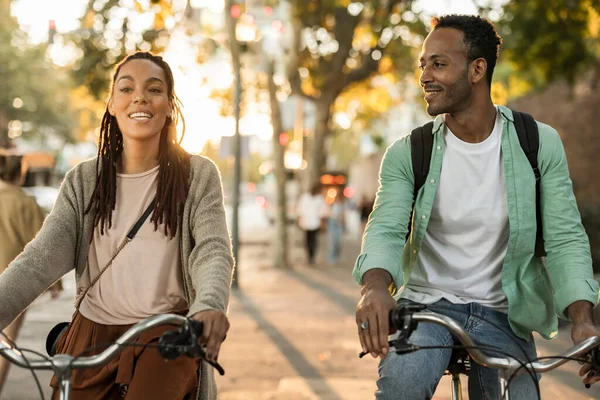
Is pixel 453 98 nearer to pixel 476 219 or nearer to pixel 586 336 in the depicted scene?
pixel 476 219

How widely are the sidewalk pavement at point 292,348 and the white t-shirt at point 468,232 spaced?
139 inches

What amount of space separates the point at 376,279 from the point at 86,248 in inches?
39.8

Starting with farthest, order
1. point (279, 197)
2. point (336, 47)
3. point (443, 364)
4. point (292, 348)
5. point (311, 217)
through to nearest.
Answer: point (336, 47) → point (311, 217) → point (279, 197) → point (292, 348) → point (443, 364)

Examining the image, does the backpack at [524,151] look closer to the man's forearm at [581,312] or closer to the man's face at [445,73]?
the man's face at [445,73]

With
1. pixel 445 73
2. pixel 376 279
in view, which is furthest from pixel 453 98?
pixel 376 279

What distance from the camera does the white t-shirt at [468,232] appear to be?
329cm

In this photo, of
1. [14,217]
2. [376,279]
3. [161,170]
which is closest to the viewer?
[376,279]

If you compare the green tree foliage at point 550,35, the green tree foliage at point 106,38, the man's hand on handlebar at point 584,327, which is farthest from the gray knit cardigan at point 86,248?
the green tree foliage at point 550,35

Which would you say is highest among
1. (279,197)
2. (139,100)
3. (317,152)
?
(139,100)

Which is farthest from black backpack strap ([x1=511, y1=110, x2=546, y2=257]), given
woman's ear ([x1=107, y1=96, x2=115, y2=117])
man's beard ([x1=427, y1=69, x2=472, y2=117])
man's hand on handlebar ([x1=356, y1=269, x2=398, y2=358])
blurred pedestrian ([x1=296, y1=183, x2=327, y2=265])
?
blurred pedestrian ([x1=296, y1=183, x2=327, y2=265])

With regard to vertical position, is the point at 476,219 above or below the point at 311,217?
above

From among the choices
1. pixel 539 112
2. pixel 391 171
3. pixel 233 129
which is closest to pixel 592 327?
pixel 391 171

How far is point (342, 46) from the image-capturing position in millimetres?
24766

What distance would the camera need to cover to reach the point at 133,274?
322cm
